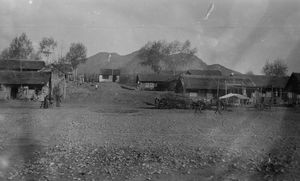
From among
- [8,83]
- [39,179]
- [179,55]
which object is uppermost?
[179,55]

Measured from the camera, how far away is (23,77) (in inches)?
1838

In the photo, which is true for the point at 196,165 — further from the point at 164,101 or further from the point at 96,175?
the point at 164,101

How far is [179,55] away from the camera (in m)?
87.4

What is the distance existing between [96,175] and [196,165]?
3.07 m

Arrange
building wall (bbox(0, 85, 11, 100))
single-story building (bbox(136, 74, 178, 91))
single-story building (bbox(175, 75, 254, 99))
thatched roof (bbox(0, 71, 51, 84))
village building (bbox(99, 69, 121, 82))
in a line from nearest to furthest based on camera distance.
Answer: building wall (bbox(0, 85, 11, 100)), thatched roof (bbox(0, 71, 51, 84)), single-story building (bbox(175, 75, 254, 99)), single-story building (bbox(136, 74, 178, 91)), village building (bbox(99, 69, 121, 82))

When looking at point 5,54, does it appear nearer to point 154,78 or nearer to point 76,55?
point 76,55

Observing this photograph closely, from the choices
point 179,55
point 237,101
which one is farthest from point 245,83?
point 179,55

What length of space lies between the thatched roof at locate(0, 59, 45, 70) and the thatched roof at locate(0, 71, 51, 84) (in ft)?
47.9

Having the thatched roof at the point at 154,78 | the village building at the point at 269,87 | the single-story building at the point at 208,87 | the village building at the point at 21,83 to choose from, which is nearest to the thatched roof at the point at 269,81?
the village building at the point at 269,87

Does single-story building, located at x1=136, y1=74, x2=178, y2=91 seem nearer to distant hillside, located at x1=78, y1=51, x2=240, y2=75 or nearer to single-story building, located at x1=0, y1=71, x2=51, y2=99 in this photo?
single-story building, located at x1=0, y1=71, x2=51, y2=99

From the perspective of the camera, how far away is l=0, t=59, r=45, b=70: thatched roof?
61312 millimetres

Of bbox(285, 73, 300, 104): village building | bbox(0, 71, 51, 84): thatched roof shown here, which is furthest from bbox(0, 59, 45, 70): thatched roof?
bbox(285, 73, 300, 104): village building

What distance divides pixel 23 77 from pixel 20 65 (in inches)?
650

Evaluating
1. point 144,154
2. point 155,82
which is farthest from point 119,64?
point 144,154
